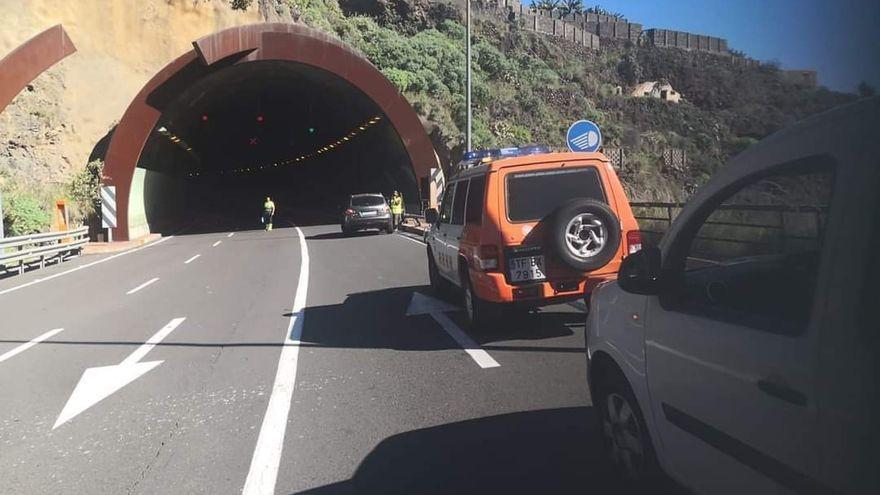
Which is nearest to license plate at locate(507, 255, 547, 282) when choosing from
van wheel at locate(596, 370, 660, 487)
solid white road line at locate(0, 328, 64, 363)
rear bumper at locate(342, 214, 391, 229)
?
van wheel at locate(596, 370, 660, 487)

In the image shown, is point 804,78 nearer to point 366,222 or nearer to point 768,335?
point 768,335

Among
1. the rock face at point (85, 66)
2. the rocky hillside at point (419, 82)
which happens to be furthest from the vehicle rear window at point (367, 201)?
the rock face at point (85, 66)

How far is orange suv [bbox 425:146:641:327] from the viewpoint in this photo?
7.20 m

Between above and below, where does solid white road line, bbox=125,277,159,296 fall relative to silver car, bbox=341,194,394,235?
below

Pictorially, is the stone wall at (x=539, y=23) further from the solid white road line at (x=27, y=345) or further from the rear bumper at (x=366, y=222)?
the solid white road line at (x=27, y=345)

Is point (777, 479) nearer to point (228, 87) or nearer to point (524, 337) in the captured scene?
point (524, 337)

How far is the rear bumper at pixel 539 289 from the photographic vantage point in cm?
736

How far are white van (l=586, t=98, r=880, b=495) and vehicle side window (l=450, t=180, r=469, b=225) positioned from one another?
4919mm

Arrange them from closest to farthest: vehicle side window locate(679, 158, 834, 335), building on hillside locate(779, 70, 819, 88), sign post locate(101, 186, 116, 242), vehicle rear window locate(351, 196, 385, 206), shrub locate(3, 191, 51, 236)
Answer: vehicle side window locate(679, 158, 834, 335)
building on hillside locate(779, 70, 819, 88)
shrub locate(3, 191, 51, 236)
vehicle rear window locate(351, 196, 385, 206)
sign post locate(101, 186, 116, 242)

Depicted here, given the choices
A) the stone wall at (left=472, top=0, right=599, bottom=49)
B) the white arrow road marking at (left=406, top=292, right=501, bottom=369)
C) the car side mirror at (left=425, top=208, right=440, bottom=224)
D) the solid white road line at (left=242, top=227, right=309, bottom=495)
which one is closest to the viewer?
the solid white road line at (left=242, top=227, right=309, bottom=495)

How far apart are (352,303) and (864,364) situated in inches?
363

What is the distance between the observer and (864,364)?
83.4 inches

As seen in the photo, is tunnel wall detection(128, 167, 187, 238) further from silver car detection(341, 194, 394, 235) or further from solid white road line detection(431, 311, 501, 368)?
solid white road line detection(431, 311, 501, 368)

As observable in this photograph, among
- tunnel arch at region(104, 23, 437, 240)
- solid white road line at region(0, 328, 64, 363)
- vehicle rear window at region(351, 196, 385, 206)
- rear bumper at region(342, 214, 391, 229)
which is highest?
tunnel arch at region(104, 23, 437, 240)
